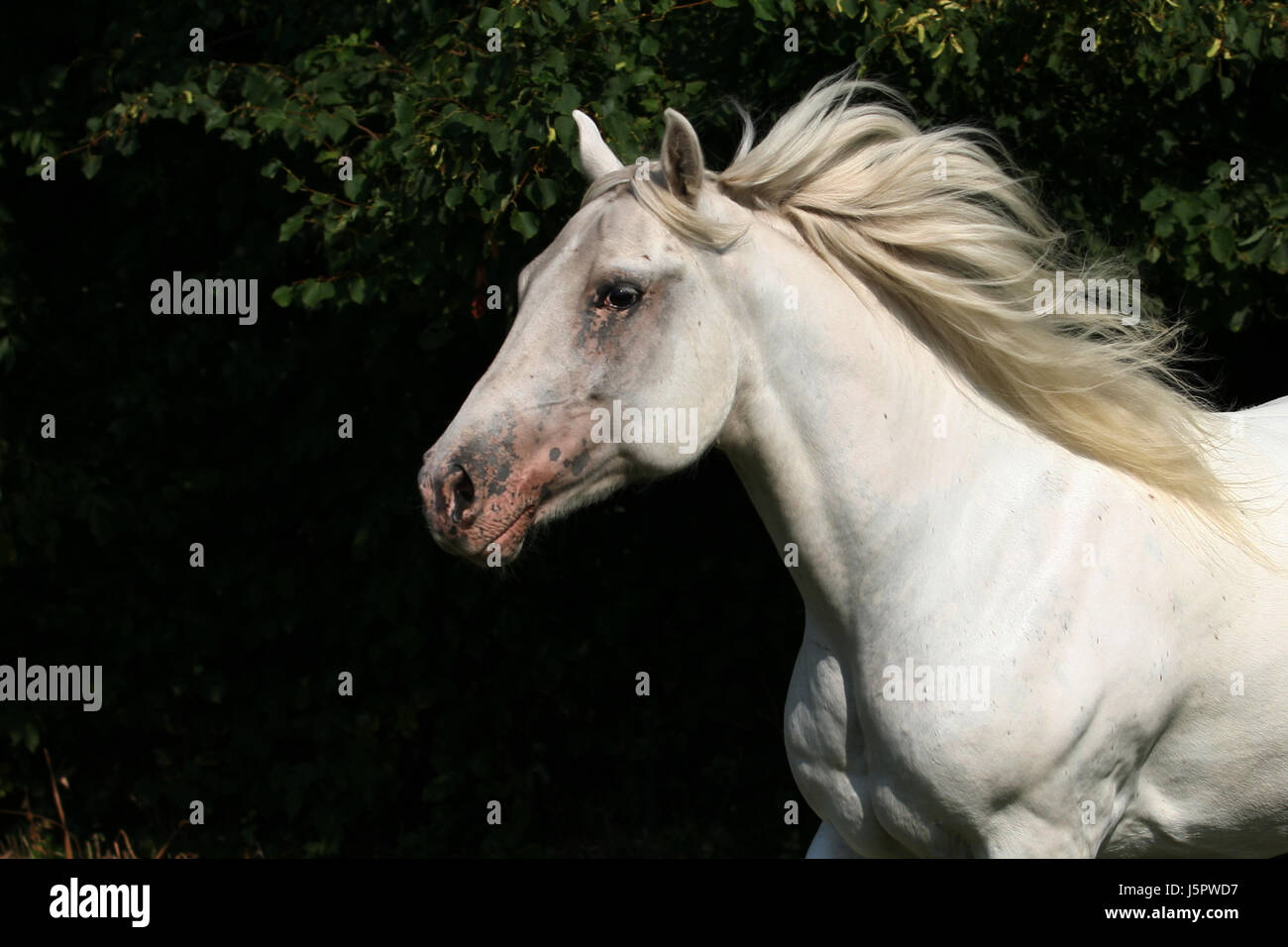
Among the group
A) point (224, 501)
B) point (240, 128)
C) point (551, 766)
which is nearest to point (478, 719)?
→ point (551, 766)

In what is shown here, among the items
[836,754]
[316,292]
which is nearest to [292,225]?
[316,292]

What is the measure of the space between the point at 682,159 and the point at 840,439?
619 mm

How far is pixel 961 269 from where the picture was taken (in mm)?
2828

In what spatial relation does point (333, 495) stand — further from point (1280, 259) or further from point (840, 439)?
point (1280, 259)

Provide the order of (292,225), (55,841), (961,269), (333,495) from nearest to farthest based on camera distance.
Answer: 1. (961,269)
2. (292,225)
3. (333,495)
4. (55,841)

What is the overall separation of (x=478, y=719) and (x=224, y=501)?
142 cm

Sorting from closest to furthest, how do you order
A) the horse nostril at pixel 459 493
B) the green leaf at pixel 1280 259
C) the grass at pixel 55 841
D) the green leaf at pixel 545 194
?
the horse nostril at pixel 459 493
the green leaf at pixel 545 194
the green leaf at pixel 1280 259
the grass at pixel 55 841

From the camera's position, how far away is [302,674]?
19.4ft

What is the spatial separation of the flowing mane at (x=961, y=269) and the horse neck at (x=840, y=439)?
0.11m

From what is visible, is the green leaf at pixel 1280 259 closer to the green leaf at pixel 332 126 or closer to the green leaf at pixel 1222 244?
the green leaf at pixel 1222 244

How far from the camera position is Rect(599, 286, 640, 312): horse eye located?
256 centimetres

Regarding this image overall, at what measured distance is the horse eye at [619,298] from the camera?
2.56m

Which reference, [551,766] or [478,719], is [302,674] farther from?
[551,766]

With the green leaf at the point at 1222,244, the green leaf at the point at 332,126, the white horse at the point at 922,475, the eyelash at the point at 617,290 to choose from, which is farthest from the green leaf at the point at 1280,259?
the green leaf at the point at 332,126
